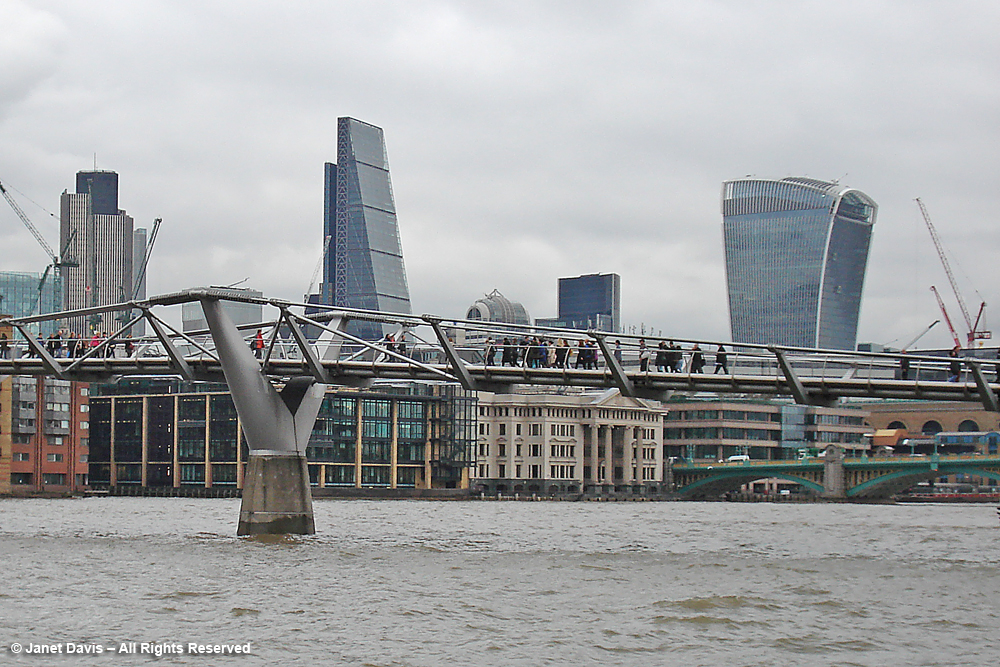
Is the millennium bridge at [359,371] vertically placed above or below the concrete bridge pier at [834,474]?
above

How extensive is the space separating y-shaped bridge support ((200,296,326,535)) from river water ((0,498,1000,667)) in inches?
60.0

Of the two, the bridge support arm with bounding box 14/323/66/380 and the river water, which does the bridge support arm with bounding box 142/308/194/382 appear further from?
the river water

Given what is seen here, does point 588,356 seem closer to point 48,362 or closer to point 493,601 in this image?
point 493,601

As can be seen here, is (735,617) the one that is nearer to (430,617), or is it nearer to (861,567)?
(430,617)

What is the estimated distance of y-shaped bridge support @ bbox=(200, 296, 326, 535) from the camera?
6431 cm

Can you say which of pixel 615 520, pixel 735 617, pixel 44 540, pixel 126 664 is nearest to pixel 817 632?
pixel 735 617

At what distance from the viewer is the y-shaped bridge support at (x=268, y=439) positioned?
6431 centimetres

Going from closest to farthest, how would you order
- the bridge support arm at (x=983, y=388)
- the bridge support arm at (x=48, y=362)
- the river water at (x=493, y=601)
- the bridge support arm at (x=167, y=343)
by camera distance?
the river water at (x=493, y=601)
the bridge support arm at (x=983, y=388)
the bridge support arm at (x=167, y=343)
the bridge support arm at (x=48, y=362)

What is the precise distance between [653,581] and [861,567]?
35.9 ft

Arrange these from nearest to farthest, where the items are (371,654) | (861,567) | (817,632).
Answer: (371,654) < (817,632) < (861,567)

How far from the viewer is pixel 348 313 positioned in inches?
2682

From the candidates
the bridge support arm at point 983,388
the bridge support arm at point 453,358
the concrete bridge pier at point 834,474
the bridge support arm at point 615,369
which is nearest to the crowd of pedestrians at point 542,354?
the bridge support arm at point 453,358

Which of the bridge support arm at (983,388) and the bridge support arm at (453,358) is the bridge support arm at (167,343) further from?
the bridge support arm at (983,388)

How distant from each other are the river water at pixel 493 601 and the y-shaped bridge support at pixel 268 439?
152 cm
